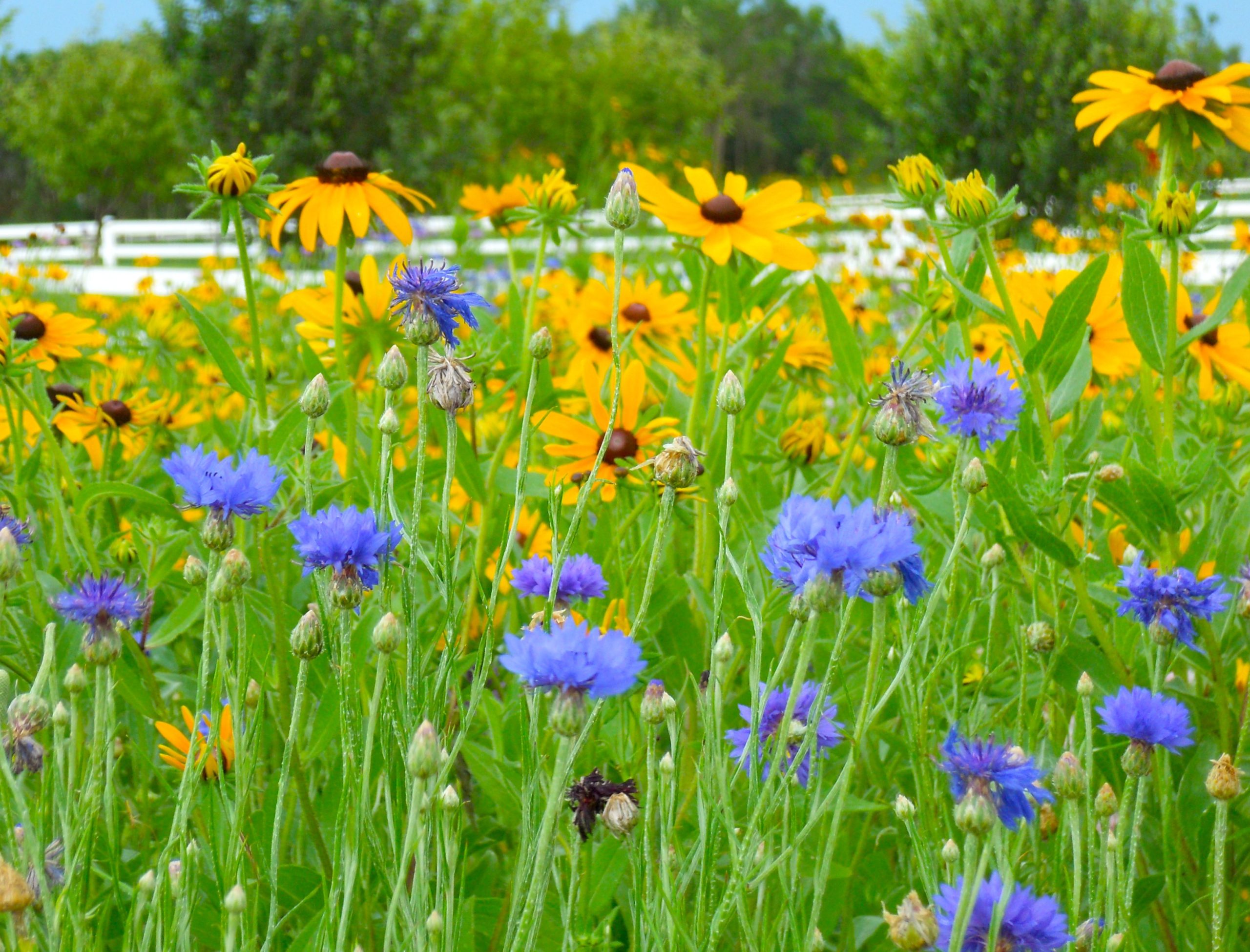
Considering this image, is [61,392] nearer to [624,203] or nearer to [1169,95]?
[624,203]

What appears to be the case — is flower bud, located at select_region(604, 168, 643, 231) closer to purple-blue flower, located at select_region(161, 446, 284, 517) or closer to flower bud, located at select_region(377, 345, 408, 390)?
flower bud, located at select_region(377, 345, 408, 390)

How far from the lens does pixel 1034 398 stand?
1080 mm

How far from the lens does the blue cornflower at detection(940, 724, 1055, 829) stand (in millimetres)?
564

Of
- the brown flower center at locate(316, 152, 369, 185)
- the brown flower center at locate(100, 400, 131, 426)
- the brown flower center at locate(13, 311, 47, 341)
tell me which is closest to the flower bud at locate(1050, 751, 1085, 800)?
the brown flower center at locate(316, 152, 369, 185)

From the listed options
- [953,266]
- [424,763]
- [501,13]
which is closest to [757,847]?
[424,763]

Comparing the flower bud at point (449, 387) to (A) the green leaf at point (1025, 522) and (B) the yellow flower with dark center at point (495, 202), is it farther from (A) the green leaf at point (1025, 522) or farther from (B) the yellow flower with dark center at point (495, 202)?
(B) the yellow flower with dark center at point (495, 202)

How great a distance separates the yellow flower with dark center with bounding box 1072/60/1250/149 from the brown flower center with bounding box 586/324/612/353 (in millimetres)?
677

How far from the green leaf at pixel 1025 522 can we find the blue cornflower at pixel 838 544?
218mm

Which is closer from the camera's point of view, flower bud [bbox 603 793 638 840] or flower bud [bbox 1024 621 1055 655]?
flower bud [bbox 603 793 638 840]

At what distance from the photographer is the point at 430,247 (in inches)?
372

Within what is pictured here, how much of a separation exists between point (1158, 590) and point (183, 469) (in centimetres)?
65

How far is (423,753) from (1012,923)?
0.30 meters

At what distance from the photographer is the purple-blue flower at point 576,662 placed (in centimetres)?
51

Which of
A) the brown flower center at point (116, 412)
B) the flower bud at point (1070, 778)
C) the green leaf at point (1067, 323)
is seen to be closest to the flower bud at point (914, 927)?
the flower bud at point (1070, 778)
